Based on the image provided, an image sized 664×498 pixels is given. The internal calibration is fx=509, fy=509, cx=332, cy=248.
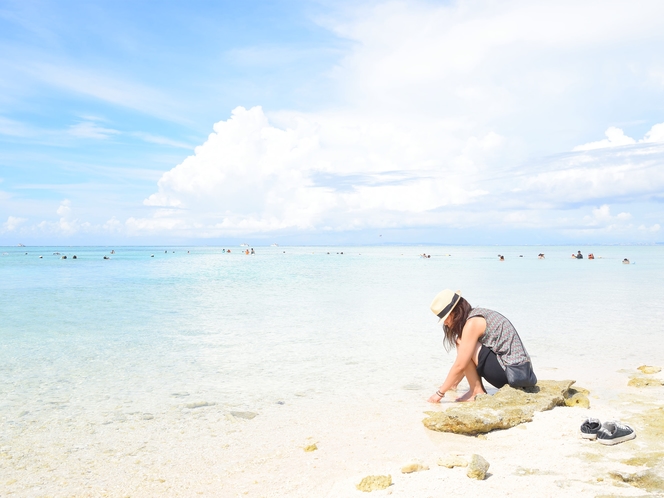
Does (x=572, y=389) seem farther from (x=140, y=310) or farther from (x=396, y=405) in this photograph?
(x=140, y=310)

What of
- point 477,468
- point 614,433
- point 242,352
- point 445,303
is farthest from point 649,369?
point 242,352

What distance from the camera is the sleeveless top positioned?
245 inches

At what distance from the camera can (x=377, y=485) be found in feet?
14.0

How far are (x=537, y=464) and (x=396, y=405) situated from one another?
250 cm

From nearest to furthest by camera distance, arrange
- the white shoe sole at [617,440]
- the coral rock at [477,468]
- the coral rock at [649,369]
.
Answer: the coral rock at [477,468] → the white shoe sole at [617,440] → the coral rock at [649,369]

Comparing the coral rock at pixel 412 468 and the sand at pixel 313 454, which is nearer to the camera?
the sand at pixel 313 454

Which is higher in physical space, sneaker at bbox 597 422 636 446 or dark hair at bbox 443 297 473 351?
dark hair at bbox 443 297 473 351

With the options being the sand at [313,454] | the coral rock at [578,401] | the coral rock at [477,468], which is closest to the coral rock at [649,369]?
the sand at [313,454]

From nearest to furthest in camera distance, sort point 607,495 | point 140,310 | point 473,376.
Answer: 1. point 607,495
2. point 473,376
3. point 140,310

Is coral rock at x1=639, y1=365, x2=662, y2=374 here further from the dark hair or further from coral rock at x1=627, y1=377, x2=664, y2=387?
the dark hair

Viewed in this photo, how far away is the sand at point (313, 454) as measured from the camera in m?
4.28

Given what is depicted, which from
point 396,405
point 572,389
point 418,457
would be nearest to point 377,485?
point 418,457

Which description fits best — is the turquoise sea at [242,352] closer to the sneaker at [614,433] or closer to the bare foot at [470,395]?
the bare foot at [470,395]

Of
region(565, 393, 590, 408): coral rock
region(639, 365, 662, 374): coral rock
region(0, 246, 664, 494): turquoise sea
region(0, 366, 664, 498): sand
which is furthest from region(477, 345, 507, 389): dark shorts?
region(639, 365, 662, 374): coral rock
